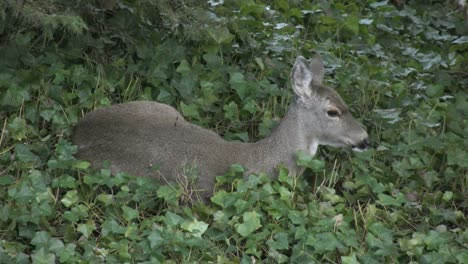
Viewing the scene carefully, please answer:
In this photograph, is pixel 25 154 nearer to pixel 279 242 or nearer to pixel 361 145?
pixel 279 242

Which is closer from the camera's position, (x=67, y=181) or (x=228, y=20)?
(x=67, y=181)

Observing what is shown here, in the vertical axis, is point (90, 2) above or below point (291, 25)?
above

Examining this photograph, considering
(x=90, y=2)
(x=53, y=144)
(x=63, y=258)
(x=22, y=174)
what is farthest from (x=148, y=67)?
(x=63, y=258)

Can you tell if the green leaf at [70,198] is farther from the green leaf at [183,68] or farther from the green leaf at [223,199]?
the green leaf at [183,68]

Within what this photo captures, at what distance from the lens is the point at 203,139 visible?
282 inches

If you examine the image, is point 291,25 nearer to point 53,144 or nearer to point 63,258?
point 53,144

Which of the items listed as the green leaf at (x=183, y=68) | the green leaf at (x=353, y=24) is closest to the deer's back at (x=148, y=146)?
the green leaf at (x=183, y=68)

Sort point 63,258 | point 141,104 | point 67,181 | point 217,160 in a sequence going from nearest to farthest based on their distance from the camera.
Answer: point 63,258 < point 67,181 < point 217,160 < point 141,104

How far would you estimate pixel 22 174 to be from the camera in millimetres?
6816

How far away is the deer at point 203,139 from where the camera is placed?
6977mm

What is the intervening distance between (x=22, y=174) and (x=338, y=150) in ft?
7.50

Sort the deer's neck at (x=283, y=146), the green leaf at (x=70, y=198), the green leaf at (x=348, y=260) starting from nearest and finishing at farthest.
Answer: the green leaf at (x=348, y=260), the green leaf at (x=70, y=198), the deer's neck at (x=283, y=146)

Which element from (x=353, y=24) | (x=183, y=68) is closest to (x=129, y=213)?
(x=183, y=68)

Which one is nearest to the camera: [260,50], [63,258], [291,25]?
[63,258]
